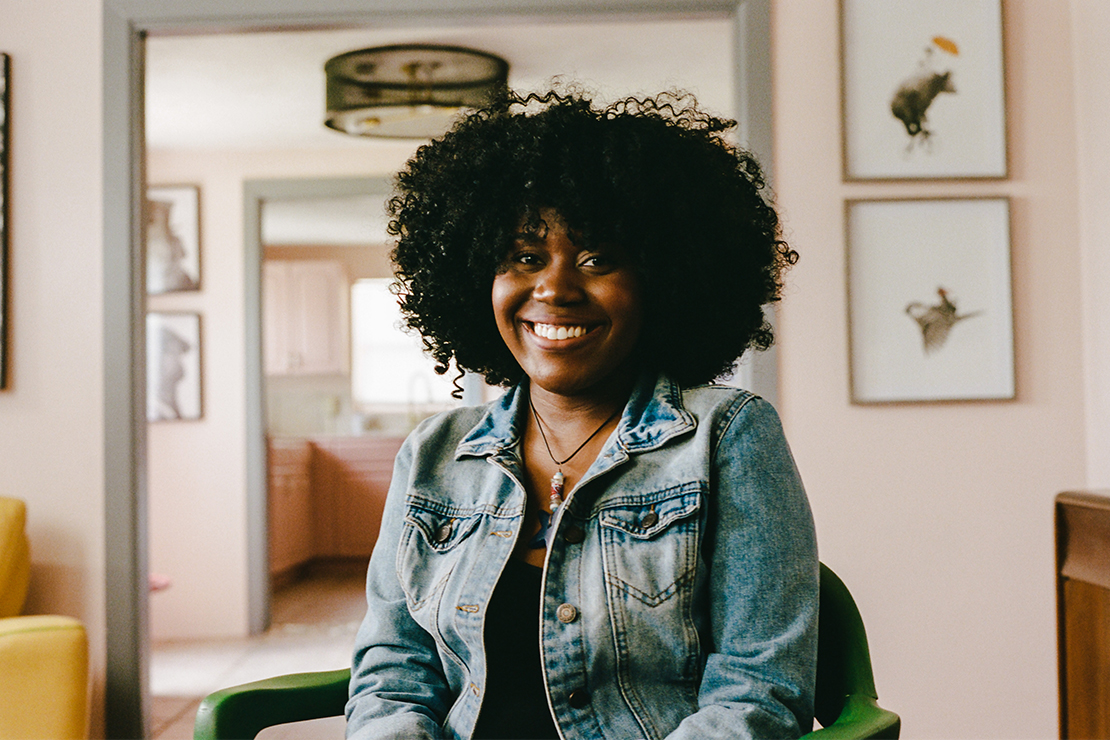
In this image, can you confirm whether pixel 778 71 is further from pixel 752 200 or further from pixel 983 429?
pixel 752 200

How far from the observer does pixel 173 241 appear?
15.3ft

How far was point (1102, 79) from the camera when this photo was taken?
95.4 inches

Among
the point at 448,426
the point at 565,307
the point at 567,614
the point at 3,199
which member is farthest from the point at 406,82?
the point at 567,614

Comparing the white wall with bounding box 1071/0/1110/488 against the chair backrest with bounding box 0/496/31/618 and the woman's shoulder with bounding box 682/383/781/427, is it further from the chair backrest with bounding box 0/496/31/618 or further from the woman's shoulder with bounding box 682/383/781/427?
the chair backrest with bounding box 0/496/31/618

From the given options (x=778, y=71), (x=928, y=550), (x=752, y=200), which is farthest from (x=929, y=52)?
(x=752, y=200)

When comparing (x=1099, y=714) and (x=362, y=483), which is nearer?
(x=1099, y=714)

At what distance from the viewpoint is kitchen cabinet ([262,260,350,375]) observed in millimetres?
7484

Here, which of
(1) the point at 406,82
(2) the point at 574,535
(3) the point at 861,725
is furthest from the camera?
(1) the point at 406,82

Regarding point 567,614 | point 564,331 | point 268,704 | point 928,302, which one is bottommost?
point 268,704

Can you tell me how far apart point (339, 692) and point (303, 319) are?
259 inches

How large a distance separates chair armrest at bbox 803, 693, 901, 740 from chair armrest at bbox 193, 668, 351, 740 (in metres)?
0.64

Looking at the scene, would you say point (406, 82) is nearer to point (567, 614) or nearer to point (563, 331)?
point (563, 331)

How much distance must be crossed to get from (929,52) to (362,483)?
16.6 ft

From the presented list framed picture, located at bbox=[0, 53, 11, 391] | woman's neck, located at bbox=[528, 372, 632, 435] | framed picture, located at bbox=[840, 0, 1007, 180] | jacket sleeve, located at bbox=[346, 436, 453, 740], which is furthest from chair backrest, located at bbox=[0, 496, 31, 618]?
framed picture, located at bbox=[840, 0, 1007, 180]
